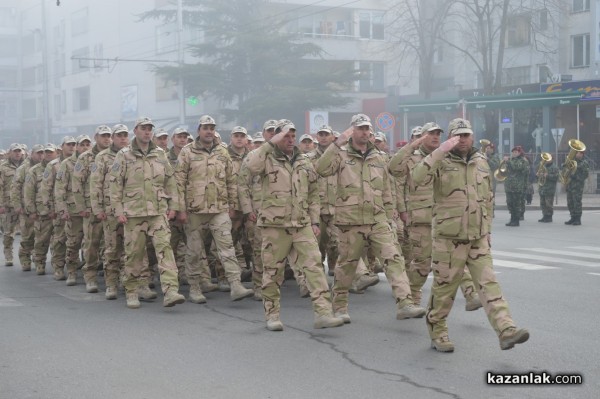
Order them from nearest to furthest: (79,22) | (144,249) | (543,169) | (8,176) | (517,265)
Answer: (144,249) → (517,265) → (8,176) → (543,169) → (79,22)

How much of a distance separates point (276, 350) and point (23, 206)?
345 inches

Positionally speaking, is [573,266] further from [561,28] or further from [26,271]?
[561,28]

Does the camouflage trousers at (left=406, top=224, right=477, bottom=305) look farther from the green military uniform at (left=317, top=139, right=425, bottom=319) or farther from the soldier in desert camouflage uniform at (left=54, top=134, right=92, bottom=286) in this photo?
the soldier in desert camouflage uniform at (left=54, top=134, right=92, bottom=286)

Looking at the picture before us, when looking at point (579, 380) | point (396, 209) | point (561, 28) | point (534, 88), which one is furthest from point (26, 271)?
point (561, 28)

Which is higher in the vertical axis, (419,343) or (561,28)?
(561,28)

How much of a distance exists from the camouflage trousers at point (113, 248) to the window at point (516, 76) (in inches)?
1550

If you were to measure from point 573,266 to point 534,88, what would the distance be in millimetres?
29005

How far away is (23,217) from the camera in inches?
607

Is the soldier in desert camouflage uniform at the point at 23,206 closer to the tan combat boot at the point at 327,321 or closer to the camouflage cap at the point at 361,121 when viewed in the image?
the camouflage cap at the point at 361,121

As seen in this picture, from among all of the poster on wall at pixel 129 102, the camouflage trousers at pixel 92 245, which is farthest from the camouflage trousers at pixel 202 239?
the poster on wall at pixel 129 102

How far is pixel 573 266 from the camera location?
14.1 metres

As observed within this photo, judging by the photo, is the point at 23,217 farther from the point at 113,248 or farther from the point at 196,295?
the point at 196,295

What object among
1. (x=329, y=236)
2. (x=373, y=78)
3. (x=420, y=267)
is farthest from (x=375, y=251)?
(x=373, y=78)

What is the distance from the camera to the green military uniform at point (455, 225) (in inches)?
307
